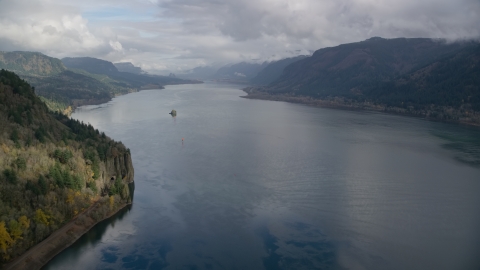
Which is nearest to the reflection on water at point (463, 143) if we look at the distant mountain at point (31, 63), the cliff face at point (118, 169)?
the cliff face at point (118, 169)

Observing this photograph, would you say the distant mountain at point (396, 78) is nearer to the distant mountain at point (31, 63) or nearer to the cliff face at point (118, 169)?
the cliff face at point (118, 169)

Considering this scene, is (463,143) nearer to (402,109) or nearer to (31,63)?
(402,109)

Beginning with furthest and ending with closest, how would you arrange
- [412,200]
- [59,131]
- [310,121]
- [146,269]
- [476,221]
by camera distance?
[310,121]
[59,131]
[412,200]
[476,221]
[146,269]

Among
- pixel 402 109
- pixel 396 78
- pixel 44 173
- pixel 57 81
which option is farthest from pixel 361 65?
pixel 44 173

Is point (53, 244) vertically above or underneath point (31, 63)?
underneath

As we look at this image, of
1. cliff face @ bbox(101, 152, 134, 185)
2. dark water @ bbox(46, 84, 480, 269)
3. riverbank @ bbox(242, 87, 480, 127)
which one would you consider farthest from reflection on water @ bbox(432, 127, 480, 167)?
cliff face @ bbox(101, 152, 134, 185)

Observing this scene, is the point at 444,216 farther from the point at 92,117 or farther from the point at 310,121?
the point at 92,117

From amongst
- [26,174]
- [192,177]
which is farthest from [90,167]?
[192,177]
